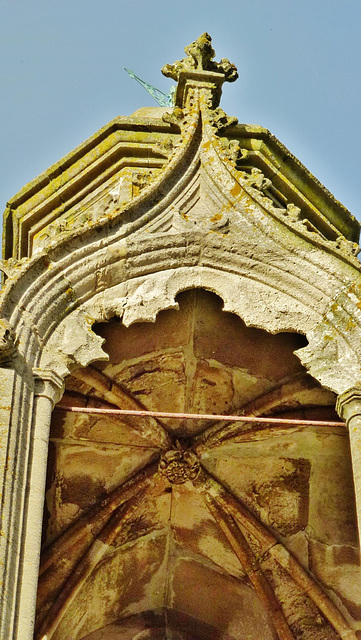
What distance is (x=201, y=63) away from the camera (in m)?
12.2

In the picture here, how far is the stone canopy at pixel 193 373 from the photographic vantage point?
407 inches

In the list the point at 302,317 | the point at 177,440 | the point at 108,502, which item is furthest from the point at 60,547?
the point at 302,317

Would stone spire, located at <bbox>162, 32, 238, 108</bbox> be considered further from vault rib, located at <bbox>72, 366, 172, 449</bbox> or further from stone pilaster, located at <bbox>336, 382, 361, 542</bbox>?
stone pilaster, located at <bbox>336, 382, 361, 542</bbox>

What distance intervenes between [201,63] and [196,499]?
3594mm

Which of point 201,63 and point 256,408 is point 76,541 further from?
point 201,63

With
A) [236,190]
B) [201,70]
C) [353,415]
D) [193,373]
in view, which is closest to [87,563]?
[193,373]

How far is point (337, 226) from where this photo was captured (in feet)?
40.5

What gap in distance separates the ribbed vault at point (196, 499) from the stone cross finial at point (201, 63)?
225 cm

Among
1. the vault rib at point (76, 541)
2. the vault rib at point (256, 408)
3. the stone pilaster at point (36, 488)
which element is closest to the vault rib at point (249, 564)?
the vault rib at point (256, 408)

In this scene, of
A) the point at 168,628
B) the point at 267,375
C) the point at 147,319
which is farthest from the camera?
the point at 168,628

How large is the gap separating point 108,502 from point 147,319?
2.23 meters

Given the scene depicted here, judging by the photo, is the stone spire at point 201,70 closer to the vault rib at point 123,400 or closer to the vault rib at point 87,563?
the vault rib at point 123,400

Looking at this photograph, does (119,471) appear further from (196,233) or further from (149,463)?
(196,233)

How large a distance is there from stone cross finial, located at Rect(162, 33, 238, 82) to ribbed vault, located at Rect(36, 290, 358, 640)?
2.25m
